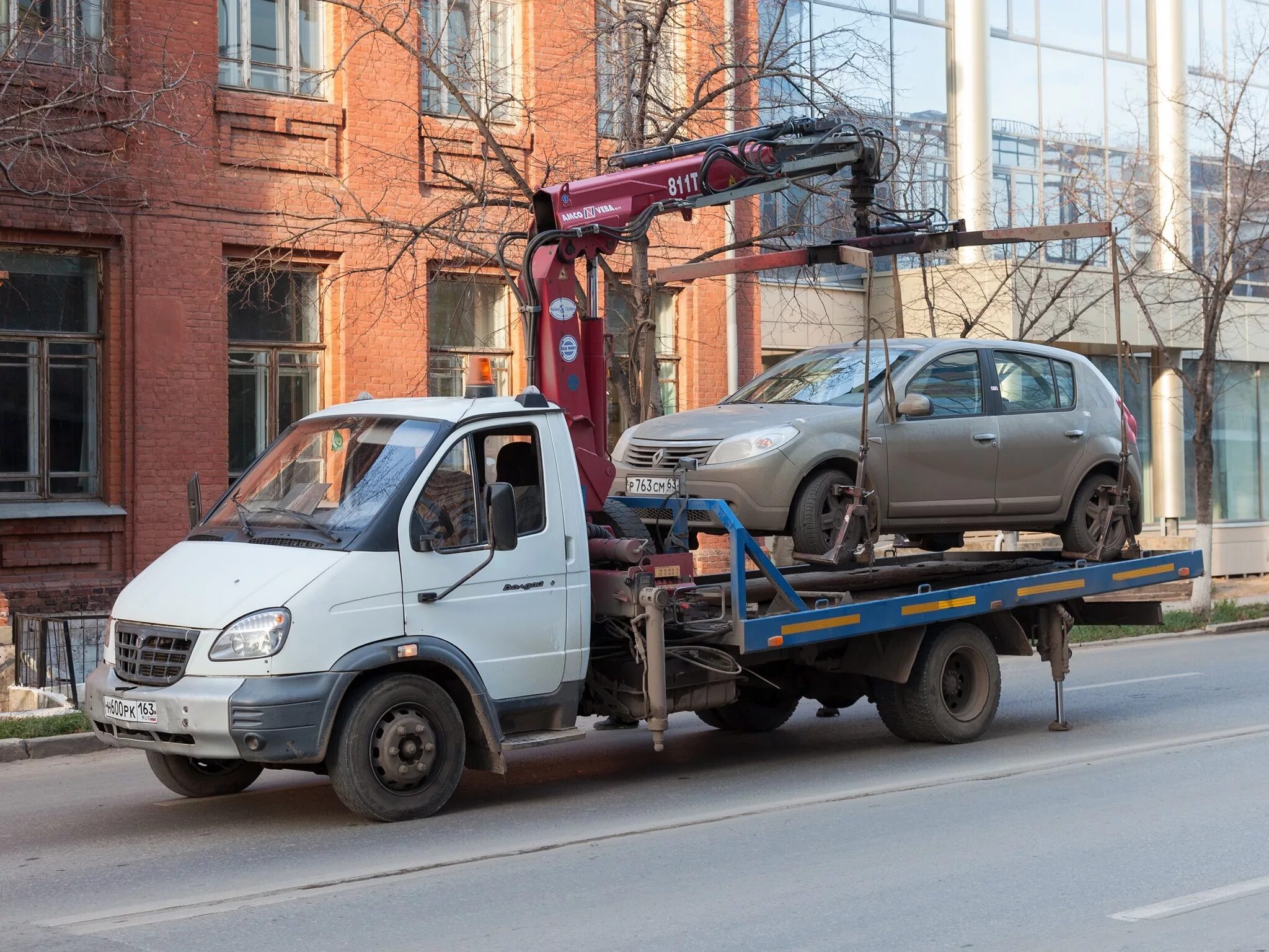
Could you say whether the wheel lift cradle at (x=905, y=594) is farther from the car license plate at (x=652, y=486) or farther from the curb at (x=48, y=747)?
the curb at (x=48, y=747)

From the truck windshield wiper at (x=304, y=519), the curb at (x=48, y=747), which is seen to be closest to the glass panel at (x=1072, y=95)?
the curb at (x=48, y=747)

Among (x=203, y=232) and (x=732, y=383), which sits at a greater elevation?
(x=203, y=232)

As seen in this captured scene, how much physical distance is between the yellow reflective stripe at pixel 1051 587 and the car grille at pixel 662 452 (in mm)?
2501

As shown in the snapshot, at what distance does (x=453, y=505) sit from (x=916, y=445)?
353 centimetres

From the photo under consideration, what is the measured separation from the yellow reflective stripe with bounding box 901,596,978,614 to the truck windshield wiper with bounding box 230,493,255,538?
4.17 metres

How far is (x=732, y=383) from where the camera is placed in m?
20.3

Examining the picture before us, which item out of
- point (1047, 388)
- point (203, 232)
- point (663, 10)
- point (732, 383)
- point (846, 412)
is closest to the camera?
point (846, 412)

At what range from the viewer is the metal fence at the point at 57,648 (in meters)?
13.2

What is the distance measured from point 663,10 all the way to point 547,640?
7.66m

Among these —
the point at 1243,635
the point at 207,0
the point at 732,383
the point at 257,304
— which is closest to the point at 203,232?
the point at 257,304

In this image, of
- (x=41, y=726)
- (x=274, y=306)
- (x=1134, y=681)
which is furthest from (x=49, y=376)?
(x=1134, y=681)

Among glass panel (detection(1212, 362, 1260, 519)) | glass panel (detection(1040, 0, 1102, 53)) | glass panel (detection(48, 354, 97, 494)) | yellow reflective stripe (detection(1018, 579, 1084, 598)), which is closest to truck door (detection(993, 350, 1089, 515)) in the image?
yellow reflective stripe (detection(1018, 579, 1084, 598))

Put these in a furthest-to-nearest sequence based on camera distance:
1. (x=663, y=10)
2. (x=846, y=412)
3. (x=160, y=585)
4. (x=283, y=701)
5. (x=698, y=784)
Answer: (x=663, y=10) < (x=846, y=412) < (x=698, y=784) < (x=160, y=585) < (x=283, y=701)

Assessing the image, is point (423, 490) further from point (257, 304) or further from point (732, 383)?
point (732, 383)
